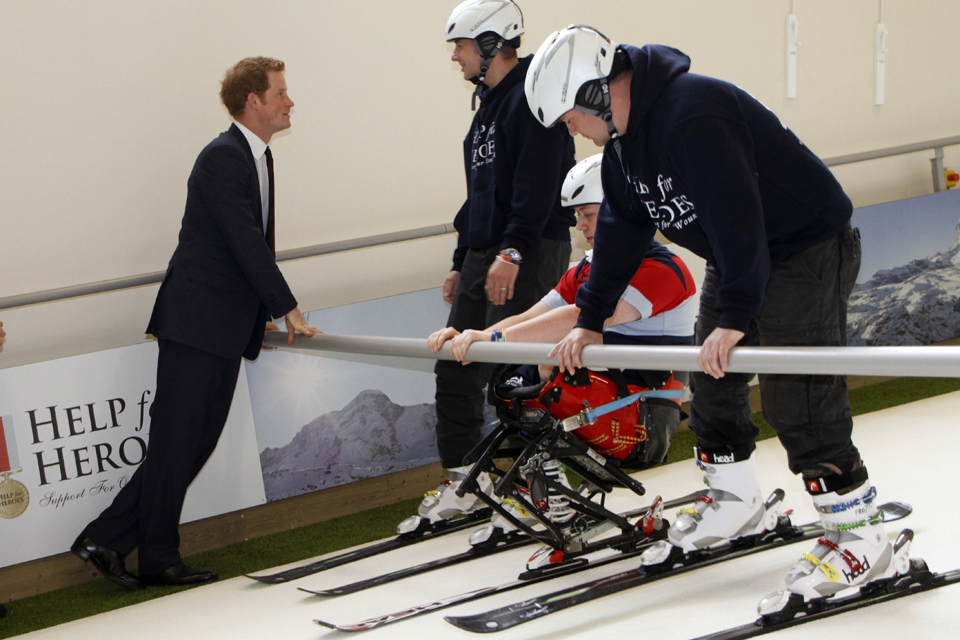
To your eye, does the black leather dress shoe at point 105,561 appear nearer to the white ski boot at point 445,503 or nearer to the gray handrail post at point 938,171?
the white ski boot at point 445,503

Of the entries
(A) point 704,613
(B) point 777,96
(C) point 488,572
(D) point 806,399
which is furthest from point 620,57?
(B) point 777,96

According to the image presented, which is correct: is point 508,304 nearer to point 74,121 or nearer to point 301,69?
point 301,69

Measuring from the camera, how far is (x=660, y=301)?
2.49 meters

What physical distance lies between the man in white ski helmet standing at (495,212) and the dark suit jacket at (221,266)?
0.67 meters

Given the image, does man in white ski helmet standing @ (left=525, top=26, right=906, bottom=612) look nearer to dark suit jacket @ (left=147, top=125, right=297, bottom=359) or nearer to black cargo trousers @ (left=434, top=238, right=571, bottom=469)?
black cargo trousers @ (left=434, top=238, right=571, bottom=469)

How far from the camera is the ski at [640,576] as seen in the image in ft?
7.22

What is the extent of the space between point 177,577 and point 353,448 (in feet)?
3.06

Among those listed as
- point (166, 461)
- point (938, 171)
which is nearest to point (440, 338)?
point (166, 461)

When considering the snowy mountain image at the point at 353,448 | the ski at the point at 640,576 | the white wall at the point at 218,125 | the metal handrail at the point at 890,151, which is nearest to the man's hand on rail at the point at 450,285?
the snowy mountain image at the point at 353,448

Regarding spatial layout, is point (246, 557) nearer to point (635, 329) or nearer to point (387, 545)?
point (387, 545)

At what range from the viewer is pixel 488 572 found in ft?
8.88

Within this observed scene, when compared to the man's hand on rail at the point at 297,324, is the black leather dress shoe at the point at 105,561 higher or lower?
lower

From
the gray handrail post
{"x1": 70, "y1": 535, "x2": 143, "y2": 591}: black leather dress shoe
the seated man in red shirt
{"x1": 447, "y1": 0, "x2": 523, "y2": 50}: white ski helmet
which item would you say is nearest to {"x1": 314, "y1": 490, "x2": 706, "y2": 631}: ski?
the seated man in red shirt

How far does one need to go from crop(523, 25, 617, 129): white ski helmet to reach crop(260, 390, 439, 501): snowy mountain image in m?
2.08
